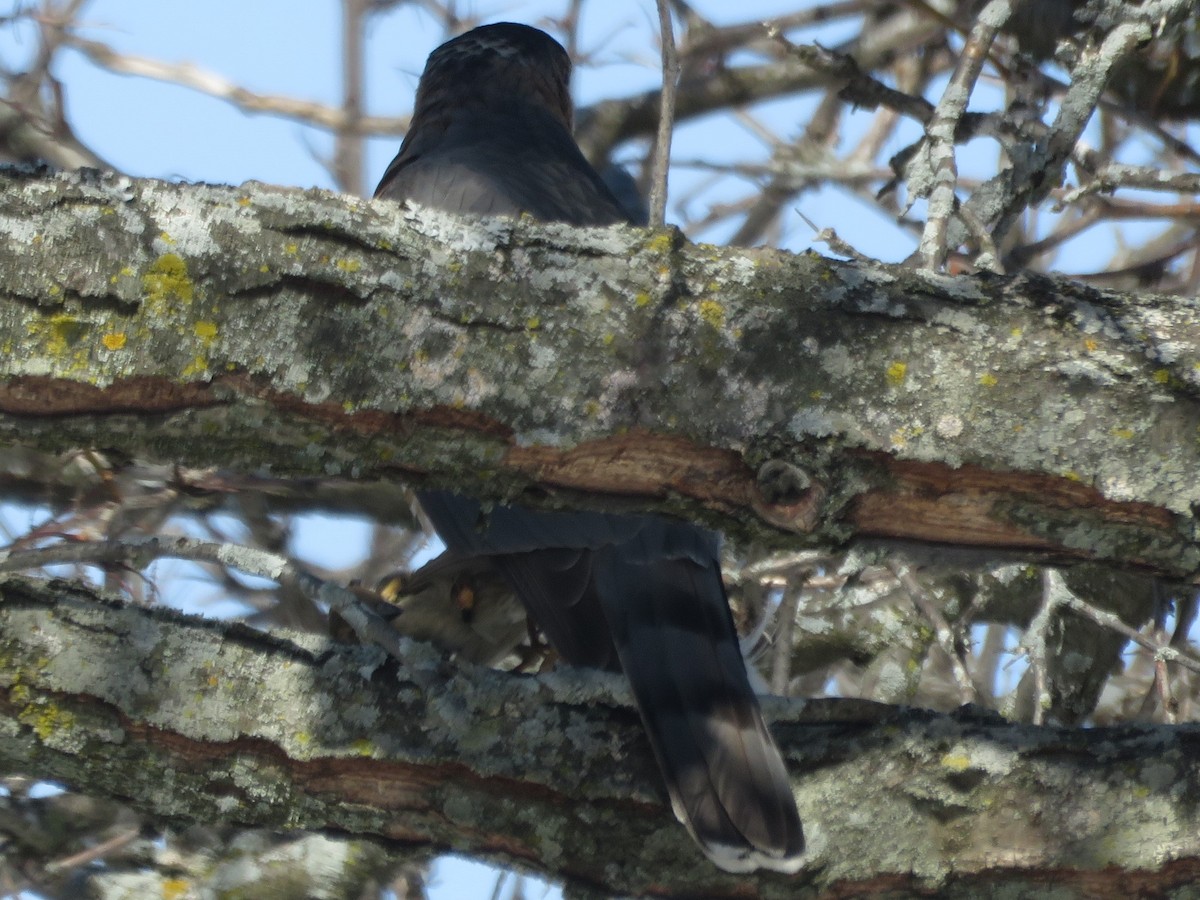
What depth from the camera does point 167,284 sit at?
1597 millimetres

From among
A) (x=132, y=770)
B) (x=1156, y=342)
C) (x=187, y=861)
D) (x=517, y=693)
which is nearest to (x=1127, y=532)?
(x=1156, y=342)

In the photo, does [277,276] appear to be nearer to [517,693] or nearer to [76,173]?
[76,173]

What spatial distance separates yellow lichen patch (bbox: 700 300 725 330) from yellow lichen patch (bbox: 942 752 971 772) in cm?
81

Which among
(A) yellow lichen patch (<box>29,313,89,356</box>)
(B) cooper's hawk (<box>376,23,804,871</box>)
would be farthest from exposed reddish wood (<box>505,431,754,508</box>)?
(A) yellow lichen patch (<box>29,313,89,356</box>)

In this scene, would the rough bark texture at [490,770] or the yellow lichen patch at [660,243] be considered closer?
the yellow lichen patch at [660,243]

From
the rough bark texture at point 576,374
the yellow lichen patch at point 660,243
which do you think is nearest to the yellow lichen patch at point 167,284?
the rough bark texture at point 576,374

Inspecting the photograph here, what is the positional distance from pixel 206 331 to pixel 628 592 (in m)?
1.33

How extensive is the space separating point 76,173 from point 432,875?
2203mm

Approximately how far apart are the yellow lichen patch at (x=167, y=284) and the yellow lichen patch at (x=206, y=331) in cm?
3

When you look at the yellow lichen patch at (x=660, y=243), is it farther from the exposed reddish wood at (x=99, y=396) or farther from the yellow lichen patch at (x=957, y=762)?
the yellow lichen patch at (x=957, y=762)

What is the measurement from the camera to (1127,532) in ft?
5.48

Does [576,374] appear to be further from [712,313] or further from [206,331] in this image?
[206,331]

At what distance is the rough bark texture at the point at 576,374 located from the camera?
1.58 meters

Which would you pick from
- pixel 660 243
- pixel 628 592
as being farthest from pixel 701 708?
pixel 660 243
